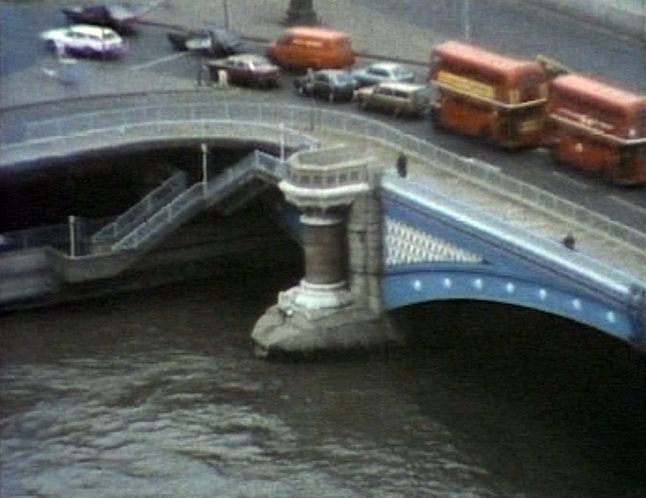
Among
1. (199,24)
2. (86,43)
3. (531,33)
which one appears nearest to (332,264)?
(86,43)

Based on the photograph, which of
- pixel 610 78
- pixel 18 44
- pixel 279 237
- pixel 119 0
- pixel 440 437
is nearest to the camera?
pixel 440 437

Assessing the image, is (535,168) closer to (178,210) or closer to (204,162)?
(204,162)

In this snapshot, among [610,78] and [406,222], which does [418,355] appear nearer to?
[406,222]

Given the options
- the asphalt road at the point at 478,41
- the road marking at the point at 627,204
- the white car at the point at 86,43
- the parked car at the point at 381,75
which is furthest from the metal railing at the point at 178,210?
the road marking at the point at 627,204

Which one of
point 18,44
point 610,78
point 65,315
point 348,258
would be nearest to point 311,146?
point 348,258

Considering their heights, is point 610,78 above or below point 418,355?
above

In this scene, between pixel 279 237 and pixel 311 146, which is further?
pixel 279 237

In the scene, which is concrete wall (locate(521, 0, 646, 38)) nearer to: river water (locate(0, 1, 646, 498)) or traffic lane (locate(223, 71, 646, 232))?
traffic lane (locate(223, 71, 646, 232))
